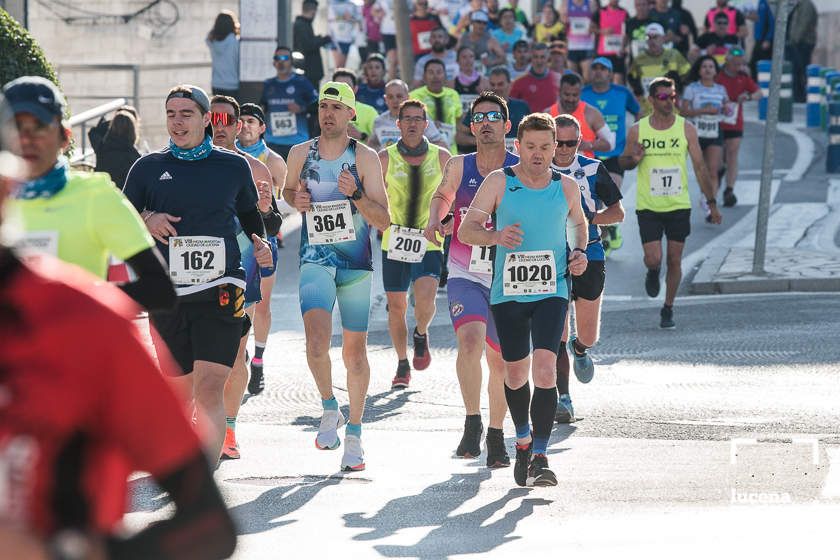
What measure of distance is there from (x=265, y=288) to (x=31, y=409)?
8975 millimetres

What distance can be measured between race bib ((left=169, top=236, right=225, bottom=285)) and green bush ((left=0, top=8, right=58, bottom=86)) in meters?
6.22

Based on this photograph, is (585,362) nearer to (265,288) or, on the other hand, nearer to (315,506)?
(265,288)

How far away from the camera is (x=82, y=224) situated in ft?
15.6

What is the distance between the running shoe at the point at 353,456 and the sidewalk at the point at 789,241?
780 centimetres

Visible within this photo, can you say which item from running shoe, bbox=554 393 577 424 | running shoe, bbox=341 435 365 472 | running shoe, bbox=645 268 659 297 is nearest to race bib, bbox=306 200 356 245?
running shoe, bbox=341 435 365 472

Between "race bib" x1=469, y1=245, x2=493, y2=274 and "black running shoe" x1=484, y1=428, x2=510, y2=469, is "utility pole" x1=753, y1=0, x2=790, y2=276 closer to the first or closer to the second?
"race bib" x1=469, y1=245, x2=493, y2=274

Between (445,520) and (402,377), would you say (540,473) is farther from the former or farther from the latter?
(402,377)

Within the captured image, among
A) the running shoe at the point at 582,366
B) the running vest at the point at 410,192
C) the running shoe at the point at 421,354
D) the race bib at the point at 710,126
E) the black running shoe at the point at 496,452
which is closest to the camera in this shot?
the black running shoe at the point at 496,452

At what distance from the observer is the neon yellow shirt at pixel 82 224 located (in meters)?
4.70

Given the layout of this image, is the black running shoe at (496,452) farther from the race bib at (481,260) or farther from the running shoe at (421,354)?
the running shoe at (421,354)

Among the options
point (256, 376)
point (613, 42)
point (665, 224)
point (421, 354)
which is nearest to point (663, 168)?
point (665, 224)

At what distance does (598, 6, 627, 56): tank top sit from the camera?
24875mm

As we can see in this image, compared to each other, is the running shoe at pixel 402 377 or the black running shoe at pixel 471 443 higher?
the black running shoe at pixel 471 443

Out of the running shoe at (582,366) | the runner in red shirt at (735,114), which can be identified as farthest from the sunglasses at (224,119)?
the runner in red shirt at (735,114)
